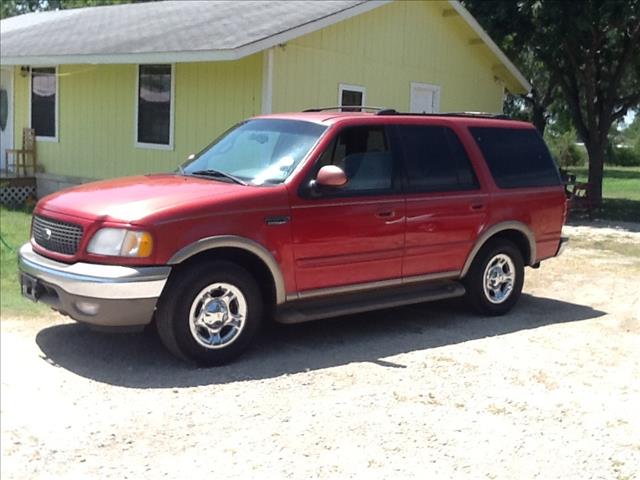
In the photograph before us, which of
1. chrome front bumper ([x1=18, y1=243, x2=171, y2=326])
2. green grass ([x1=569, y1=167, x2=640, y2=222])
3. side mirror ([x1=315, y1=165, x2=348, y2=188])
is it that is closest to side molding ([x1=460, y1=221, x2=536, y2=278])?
side mirror ([x1=315, y1=165, x2=348, y2=188])

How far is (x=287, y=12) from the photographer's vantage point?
13.5 meters

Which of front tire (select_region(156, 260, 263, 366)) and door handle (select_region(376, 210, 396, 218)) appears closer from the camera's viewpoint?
front tire (select_region(156, 260, 263, 366))

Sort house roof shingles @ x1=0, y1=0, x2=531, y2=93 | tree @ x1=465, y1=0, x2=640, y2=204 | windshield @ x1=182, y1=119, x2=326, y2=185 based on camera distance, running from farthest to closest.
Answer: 1. tree @ x1=465, y1=0, x2=640, y2=204
2. house roof shingles @ x1=0, y1=0, x2=531, y2=93
3. windshield @ x1=182, y1=119, x2=326, y2=185

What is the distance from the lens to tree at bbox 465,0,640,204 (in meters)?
16.5

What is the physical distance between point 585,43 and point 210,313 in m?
16.3

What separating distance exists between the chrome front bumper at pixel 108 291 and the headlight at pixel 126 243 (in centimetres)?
10

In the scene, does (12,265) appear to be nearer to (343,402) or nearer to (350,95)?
(343,402)

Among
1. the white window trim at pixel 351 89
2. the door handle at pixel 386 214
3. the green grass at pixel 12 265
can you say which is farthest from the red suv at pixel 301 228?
the white window trim at pixel 351 89

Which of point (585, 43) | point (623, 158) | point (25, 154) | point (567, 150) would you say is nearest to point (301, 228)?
point (25, 154)

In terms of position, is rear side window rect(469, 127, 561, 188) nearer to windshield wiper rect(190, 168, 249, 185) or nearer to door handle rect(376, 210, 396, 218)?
door handle rect(376, 210, 396, 218)

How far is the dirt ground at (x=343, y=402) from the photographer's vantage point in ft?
13.4

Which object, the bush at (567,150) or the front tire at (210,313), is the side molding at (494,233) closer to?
the front tire at (210,313)

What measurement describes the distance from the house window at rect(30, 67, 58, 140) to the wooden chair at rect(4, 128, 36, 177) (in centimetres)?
16

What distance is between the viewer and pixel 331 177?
572cm
